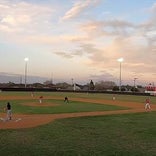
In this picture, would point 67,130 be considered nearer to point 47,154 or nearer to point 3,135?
point 3,135

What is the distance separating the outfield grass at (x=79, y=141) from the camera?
17.1 meters

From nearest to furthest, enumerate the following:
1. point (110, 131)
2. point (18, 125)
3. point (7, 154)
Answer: point (7, 154) → point (110, 131) → point (18, 125)

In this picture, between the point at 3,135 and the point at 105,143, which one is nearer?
the point at 105,143

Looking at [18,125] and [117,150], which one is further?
[18,125]

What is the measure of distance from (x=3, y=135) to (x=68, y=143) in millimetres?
5080

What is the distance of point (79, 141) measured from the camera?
2019 cm

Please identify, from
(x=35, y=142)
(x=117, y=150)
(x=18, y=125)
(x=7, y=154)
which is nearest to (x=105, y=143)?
(x=117, y=150)

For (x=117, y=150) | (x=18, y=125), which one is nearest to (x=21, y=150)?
(x=117, y=150)

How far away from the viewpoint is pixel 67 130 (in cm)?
2514

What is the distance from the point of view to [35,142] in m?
19.7

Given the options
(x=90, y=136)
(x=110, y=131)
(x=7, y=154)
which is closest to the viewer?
(x=7, y=154)

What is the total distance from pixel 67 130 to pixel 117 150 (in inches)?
314

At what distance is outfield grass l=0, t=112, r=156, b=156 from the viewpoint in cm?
1712

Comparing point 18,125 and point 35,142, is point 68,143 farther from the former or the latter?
point 18,125
